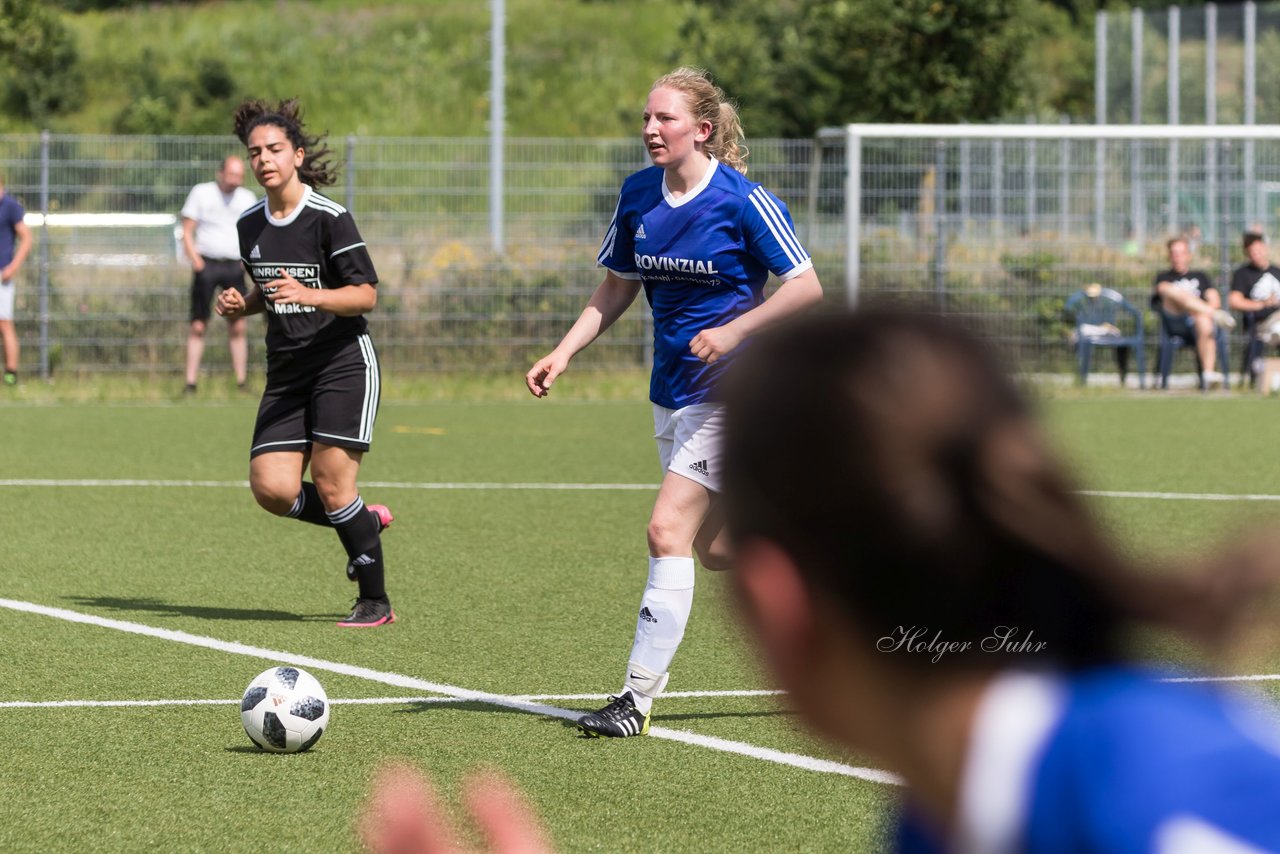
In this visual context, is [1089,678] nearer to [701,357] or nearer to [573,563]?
[701,357]

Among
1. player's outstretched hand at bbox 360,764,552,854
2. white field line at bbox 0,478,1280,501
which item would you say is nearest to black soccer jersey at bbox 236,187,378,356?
white field line at bbox 0,478,1280,501

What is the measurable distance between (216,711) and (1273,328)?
15.0m

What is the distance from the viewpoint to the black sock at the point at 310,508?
24.0 ft

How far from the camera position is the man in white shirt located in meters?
16.3

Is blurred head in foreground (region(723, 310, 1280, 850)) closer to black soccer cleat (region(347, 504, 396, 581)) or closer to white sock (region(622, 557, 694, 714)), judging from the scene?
white sock (region(622, 557, 694, 714))

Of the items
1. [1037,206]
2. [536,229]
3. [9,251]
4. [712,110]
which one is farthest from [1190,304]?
[712,110]

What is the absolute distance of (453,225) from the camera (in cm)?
1878

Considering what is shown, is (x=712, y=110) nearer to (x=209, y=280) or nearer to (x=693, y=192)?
(x=693, y=192)

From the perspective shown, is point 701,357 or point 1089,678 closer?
point 1089,678

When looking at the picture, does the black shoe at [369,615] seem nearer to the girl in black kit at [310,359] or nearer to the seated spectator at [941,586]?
the girl in black kit at [310,359]

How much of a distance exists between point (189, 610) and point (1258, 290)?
45.6 ft

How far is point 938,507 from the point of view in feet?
3.82

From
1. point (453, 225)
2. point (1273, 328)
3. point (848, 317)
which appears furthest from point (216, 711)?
point (1273, 328)

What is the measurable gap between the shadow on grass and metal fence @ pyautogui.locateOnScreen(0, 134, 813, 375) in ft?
35.4
